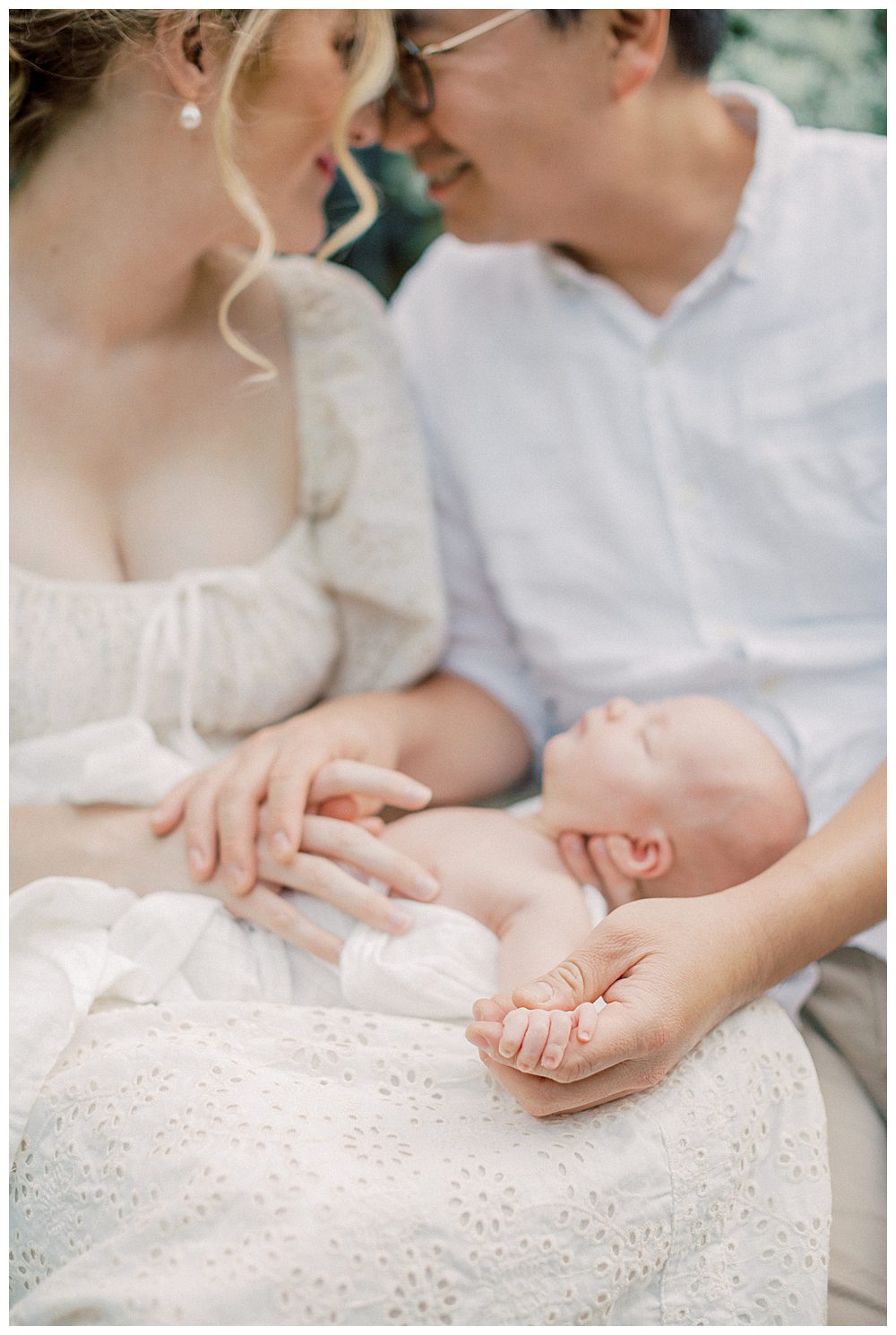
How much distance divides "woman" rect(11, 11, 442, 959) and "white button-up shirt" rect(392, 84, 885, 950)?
0.59ft

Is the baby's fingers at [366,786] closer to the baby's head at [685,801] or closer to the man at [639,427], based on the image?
the man at [639,427]

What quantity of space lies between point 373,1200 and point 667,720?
622 millimetres

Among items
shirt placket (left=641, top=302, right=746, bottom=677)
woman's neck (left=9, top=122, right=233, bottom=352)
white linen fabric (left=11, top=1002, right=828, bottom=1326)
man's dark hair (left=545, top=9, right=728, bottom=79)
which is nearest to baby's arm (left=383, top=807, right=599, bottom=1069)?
white linen fabric (left=11, top=1002, right=828, bottom=1326)

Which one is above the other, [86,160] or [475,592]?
[86,160]

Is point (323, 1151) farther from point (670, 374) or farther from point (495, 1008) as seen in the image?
point (670, 374)

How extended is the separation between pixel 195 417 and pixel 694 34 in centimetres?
80

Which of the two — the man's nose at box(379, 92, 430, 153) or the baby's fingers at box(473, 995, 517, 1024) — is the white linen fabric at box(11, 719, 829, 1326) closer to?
the baby's fingers at box(473, 995, 517, 1024)

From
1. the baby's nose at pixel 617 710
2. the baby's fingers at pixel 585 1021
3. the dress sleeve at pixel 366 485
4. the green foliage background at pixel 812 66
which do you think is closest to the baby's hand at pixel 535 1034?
the baby's fingers at pixel 585 1021

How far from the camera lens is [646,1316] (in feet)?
3.11

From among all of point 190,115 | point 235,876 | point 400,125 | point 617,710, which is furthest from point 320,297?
point 235,876

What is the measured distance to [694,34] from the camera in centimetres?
142

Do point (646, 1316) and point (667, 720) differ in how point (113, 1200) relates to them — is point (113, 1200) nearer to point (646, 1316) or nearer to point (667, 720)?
point (646, 1316)

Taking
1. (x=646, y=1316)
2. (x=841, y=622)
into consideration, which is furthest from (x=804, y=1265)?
(x=841, y=622)

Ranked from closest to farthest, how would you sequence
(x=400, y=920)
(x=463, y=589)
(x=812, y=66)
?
(x=400, y=920) → (x=463, y=589) → (x=812, y=66)
